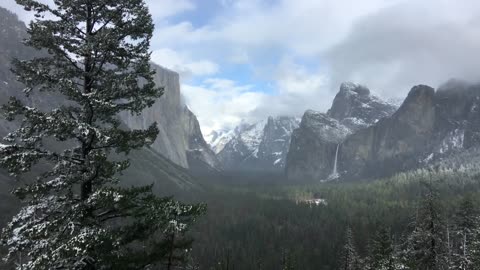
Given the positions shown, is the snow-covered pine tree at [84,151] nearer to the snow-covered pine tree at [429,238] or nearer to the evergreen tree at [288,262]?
the snow-covered pine tree at [429,238]

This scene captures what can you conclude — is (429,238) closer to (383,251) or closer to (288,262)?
(383,251)

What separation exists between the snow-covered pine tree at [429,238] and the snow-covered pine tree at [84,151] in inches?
1098

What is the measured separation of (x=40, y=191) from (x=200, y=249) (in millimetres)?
131764

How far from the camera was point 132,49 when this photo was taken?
15.6 metres

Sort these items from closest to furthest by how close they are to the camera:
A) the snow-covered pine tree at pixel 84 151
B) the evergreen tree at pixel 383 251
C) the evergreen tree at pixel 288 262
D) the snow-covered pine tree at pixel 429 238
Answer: the snow-covered pine tree at pixel 84 151
the snow-covered pine tree at pixel 429 238
the evergreen tree at pixel 383 251
the evergreen tree at pixel 288 262

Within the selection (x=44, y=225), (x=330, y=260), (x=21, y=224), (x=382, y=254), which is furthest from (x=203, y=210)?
(x=330, y=260)

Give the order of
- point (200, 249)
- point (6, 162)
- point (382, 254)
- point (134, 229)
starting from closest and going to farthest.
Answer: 1. point (6, 162)
2. point (134, 229)
3. point (382, 254)
4. point (200, 249)

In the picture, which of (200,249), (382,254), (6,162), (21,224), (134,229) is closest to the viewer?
(6,162)

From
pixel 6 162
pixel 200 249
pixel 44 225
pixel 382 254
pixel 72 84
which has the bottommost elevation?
pixel 200 249

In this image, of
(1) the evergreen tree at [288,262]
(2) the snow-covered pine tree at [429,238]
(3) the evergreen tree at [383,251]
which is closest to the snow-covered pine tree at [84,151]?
(2) the snow-covered pine tree at [429,238]

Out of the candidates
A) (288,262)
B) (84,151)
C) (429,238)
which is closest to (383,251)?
(429,238)

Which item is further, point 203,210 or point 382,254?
point 382,254

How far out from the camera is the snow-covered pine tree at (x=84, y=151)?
13273 mm

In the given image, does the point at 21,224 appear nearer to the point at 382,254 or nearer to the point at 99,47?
the point at 99,47
